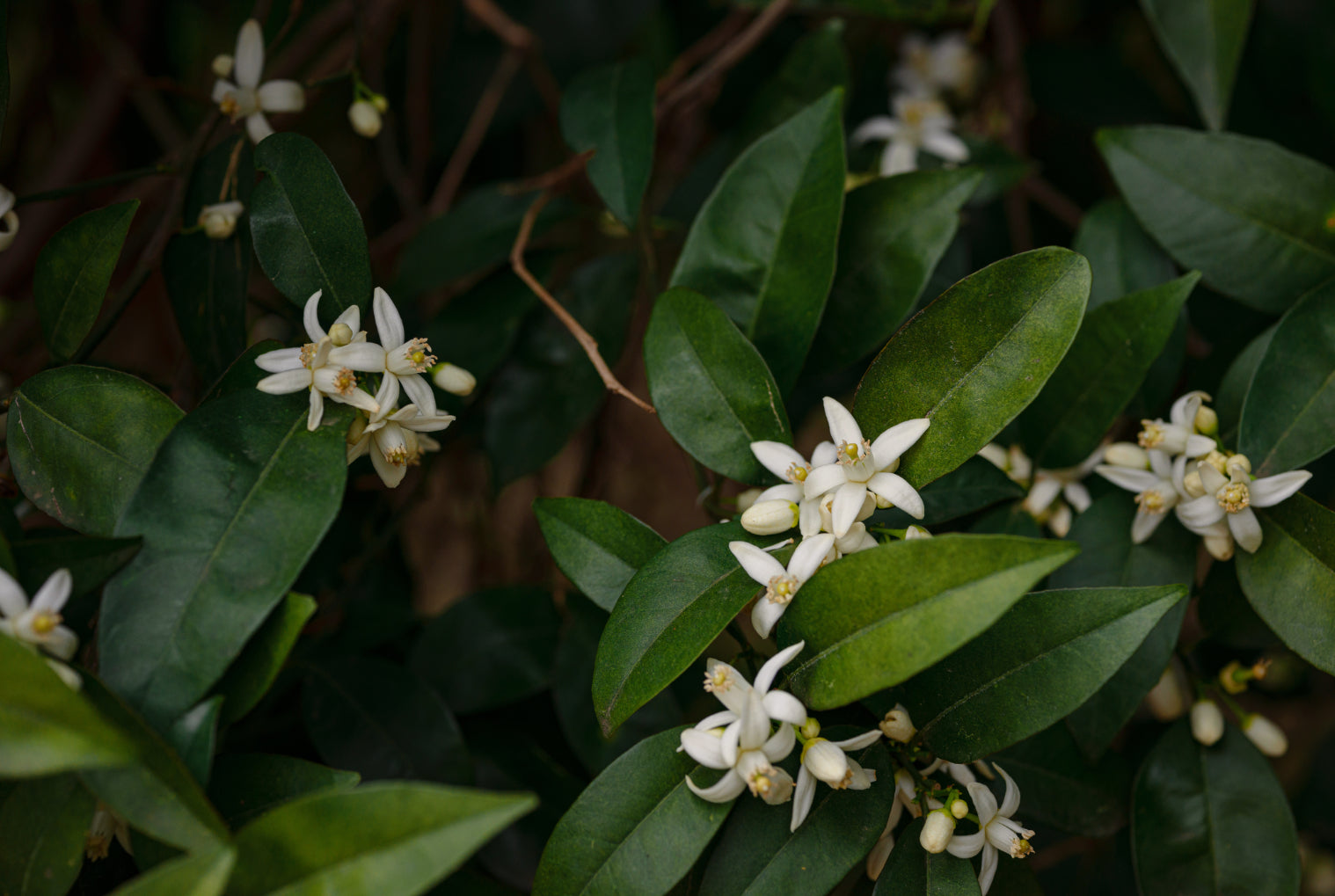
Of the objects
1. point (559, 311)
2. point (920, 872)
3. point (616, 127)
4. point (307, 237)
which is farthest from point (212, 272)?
point (920, 872)

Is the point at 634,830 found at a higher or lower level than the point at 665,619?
lower

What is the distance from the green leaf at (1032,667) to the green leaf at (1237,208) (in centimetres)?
53

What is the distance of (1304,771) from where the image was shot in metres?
1.83

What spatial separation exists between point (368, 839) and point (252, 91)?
2.88ft

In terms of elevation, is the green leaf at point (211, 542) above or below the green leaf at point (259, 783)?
above

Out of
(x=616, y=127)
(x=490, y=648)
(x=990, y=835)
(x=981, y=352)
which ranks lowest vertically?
(x=490, y=648)

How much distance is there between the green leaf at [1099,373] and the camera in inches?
36.4

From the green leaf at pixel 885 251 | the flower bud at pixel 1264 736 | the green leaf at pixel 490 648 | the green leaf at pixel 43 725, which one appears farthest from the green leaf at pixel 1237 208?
the green leaf at pixel 43 725

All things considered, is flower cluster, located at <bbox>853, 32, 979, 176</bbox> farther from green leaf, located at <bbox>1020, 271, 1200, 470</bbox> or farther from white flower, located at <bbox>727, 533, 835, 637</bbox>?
white flower, located at <bbox>727, 533, 835, 637</bbox>

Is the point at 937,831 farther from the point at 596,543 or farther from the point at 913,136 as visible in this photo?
the point at 913,136

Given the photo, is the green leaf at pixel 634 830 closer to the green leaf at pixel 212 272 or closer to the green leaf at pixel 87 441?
the green leaf at pixel 87 441

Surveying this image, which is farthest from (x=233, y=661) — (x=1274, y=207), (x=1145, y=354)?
(x=1274, y=207)

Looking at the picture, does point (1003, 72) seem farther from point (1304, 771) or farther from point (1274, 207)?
point (1304, 771)

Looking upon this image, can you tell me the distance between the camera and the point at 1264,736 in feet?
3.47
